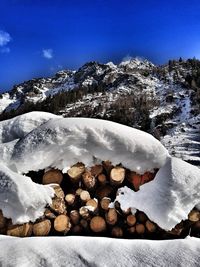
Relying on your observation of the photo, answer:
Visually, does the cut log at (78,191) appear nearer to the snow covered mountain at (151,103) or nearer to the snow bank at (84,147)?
the snow bank at (84,147)

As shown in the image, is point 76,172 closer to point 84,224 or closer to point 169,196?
point 84,224

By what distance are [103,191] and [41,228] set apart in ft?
3.53

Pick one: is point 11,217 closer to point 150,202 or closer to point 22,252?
point 22,252

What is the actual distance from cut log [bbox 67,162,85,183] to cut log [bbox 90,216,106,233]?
1.97 ft

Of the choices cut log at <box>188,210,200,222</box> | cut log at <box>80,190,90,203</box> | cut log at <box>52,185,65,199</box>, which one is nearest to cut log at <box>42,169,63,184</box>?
cut log at <box>52,185,65,199</box>

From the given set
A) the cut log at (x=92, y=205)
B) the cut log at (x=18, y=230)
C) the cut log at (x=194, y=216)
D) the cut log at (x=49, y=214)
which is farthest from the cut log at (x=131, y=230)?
the cut log at (x=18, y=230)

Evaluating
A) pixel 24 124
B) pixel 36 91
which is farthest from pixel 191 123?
pixel 36 91

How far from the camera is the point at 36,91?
19900 cm

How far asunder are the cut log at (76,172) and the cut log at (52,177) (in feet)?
0.49

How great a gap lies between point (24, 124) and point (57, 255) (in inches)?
109

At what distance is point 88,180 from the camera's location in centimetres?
520

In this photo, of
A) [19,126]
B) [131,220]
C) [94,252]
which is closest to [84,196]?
[131,220]

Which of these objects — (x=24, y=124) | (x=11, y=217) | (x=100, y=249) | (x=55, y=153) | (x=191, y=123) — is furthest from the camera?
(x=191, y=123)

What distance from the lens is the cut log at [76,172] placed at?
5.14 m
